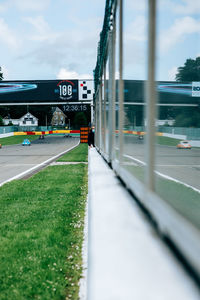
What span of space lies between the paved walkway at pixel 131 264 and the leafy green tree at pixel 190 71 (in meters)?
0.62

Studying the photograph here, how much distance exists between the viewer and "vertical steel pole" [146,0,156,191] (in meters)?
1.54

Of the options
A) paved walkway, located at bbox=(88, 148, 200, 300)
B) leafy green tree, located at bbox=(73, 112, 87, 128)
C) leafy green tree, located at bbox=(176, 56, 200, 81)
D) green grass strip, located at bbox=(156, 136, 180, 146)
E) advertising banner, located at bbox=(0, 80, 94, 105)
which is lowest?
paved walkway, located at bbox=(88, 148, 200, 300)

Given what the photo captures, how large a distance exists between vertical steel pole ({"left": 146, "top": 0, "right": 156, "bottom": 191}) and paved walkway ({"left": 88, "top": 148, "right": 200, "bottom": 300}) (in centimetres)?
25

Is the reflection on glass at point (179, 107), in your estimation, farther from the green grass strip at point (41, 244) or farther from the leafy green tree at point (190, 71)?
the green grass strip at point (41, 244)

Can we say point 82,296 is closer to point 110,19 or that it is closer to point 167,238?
point 167,238

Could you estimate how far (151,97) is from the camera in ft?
5.15

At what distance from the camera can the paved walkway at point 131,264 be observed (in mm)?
996

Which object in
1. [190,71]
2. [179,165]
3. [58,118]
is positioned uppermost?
[58,118]

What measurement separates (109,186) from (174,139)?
134 cm

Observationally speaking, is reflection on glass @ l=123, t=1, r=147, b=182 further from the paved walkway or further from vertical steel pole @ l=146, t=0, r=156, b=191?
the paved walkway

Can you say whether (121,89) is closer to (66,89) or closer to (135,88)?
(135,88)

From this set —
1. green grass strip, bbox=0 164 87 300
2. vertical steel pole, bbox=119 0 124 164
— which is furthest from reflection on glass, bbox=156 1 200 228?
green grass strip, bbox=0 164 87 300

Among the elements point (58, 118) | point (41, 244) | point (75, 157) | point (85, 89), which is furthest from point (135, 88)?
point (58, 118)

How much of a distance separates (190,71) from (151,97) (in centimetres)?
36
